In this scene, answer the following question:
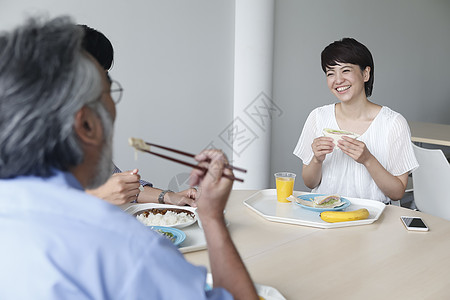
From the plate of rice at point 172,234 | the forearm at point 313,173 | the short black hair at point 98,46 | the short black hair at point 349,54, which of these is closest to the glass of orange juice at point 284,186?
the forearm at point 313,173

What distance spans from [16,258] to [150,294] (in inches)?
7.9

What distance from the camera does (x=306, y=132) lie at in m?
2.41

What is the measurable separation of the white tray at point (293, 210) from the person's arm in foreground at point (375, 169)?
231mm

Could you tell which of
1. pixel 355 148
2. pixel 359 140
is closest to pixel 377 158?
pixel 359 140

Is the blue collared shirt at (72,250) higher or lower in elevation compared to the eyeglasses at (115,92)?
lower

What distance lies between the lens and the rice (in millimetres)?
1517

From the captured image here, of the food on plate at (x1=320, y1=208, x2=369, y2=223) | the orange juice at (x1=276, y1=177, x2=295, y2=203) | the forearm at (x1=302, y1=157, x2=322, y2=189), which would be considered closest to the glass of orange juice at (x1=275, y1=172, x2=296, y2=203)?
the orange juice at (x1=276, y1=177, x2=295, y2=203)

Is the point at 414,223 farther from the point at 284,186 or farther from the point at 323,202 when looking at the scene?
the point at 284,186

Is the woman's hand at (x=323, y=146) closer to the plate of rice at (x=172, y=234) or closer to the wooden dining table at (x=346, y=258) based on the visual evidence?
the wooden dining table at (x=346, y=258)

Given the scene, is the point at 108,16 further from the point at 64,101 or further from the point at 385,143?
the point at 64,101

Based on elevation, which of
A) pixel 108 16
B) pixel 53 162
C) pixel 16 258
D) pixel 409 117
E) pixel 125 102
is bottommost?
pixel 409 117

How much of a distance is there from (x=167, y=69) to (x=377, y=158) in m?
1.60

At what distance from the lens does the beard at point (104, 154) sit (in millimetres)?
745

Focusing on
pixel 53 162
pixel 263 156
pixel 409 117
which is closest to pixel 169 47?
pixel 263 156
